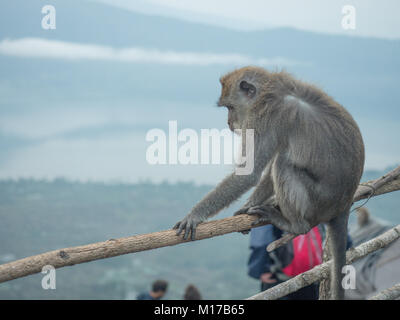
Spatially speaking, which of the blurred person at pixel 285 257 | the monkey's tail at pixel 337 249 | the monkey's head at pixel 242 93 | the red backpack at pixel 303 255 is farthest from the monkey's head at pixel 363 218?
the monkey's head at pixel 242 93

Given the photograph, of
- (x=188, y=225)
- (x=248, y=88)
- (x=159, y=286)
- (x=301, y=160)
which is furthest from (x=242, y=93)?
(x=159, y=286)

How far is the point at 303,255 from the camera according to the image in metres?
4.32

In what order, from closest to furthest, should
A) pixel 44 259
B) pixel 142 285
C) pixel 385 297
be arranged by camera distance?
pixel 44 259 < pixel 385 297 < pixel 142 285

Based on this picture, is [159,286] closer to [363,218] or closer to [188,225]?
[188,225]

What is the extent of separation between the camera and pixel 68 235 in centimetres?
1518

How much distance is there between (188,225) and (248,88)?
115 cm

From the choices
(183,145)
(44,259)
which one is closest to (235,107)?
(183,145)

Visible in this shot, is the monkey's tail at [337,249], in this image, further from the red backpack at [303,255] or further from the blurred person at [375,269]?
the blurred person at [375,269]

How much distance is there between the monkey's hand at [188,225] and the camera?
287 centimetres

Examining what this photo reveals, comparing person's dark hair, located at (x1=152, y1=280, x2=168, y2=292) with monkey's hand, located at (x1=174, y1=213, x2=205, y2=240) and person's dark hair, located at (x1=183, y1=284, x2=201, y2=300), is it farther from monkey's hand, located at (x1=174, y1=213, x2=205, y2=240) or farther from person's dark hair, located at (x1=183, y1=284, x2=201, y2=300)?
monkey's hand, located at (x1=174, y1=213, x2=205, y2=240)

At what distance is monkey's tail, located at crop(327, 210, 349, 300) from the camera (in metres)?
3.20

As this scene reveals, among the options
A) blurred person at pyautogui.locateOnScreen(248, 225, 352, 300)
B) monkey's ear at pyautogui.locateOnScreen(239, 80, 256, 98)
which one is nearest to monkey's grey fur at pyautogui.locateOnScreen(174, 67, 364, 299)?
monkey's ear at pyautogui.locateOnScreen(239, 80, 256, 98)

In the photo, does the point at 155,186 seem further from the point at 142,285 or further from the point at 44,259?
the point at 44,259
